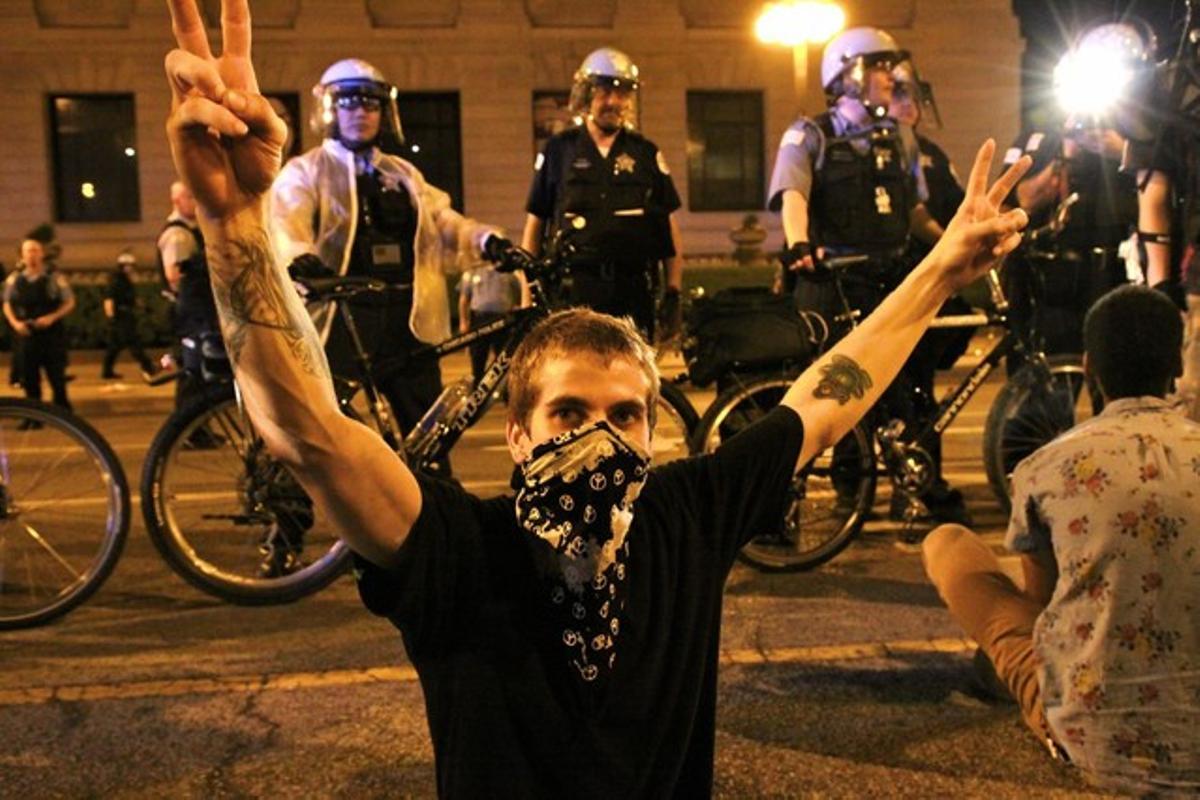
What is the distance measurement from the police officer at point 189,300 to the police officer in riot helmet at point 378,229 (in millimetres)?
501

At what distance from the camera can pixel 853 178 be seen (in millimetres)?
6234

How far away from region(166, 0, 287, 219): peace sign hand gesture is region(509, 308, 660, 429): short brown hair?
0.50m

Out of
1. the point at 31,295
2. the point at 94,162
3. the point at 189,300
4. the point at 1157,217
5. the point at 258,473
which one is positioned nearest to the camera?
the point at 1157,217

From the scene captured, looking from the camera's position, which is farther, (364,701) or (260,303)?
(364,701)

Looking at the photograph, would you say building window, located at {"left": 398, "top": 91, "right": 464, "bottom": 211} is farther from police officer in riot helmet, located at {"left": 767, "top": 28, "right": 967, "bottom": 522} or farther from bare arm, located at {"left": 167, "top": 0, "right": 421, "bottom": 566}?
bare arm, located at {"left": 167, "top": 0, "right": 421, "bottom": 566}

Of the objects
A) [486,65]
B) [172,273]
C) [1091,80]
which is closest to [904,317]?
[1091,80]

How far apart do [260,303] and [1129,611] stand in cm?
167

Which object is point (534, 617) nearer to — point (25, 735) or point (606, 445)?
point (606, 445)

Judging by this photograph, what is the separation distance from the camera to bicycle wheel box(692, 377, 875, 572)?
546 centimetres

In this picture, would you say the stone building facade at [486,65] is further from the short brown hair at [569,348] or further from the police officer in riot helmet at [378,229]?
the short brown hair at [569,348]

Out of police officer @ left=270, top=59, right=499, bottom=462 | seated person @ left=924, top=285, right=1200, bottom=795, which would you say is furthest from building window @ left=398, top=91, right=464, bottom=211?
seated person @ left=924, top=285, right=1200, bottom=795

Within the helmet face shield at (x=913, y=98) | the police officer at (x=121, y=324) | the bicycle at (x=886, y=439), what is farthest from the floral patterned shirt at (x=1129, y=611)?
the police officer at (x=121, y=324)

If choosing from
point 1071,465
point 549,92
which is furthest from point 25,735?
point 549,92

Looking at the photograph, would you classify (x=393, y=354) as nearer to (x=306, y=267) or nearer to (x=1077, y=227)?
(x=306, y=267)
